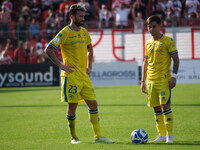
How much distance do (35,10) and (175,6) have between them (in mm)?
8332

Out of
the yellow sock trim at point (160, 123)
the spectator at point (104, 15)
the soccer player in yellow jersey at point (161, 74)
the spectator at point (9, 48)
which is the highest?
the spectator at point (104, 15)

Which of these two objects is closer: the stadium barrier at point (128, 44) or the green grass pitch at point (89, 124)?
the green grass pitch at point (89, 124)

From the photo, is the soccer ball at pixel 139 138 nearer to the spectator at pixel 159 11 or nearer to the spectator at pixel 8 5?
the spectator at pixel 159 11

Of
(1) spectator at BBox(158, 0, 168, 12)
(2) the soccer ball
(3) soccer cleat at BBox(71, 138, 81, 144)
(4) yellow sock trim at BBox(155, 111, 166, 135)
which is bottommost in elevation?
(3) soccer cleat at BBox(71, 138, 81, 144)

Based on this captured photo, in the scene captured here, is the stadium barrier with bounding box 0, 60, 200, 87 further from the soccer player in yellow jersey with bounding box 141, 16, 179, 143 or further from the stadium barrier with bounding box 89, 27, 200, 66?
the soccer player in yellow jersey with bounding box 141, 16, 179, 143

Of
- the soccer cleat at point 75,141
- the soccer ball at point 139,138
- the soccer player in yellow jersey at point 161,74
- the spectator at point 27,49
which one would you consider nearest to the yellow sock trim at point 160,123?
the soccer player in yellow jersey at point 161,74

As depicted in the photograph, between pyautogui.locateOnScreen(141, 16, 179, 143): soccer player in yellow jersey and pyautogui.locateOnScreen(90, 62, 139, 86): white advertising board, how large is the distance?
39.0ft

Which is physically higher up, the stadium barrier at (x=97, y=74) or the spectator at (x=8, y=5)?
the spectator at (x=8, y=5)

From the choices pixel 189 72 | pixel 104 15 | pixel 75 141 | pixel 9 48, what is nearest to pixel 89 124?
pixel 75 141

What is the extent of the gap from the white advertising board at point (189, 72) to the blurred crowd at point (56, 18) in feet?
7.14

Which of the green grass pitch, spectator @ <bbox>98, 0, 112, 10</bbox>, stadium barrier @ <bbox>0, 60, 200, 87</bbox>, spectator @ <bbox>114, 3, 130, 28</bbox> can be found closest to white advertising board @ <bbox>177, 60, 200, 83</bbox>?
stadium barrier @ <bbox>0, 60, 200, 87</bbox>

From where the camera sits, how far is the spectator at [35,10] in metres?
23.6

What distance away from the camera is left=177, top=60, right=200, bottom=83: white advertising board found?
18.1 meters

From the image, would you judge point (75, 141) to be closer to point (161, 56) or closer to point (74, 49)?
point (74, 49)
